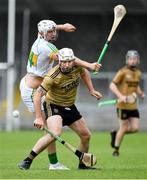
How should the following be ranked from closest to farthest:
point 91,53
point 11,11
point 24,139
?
point 24,139 < point 11,11 < point 91,53

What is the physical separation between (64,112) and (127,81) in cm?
586

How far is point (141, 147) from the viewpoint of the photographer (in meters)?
19.9

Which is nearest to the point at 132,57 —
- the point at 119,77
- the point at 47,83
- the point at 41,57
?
the point at 119,77

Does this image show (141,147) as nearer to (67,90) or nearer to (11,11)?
(67,90)

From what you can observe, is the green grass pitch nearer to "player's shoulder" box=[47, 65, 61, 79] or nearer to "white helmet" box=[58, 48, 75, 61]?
"player's shoulder" box=[47, 65, 61, 79]

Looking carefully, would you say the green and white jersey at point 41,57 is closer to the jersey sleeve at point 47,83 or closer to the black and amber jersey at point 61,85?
the black and amber jersey at point 61,85

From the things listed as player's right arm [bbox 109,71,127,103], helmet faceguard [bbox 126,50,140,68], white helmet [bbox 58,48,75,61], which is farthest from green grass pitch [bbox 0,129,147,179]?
helmet faceguard [bbox 126,50,140,68]

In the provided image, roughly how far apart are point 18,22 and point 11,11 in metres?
8.97

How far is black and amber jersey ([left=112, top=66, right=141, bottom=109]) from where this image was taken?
17.9m

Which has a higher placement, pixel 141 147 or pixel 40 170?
pixel 40 170

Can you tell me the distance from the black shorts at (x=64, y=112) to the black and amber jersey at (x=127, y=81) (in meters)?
5.37

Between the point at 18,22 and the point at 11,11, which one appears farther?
the point at 18,22

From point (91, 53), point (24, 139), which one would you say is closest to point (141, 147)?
point (24, 139)

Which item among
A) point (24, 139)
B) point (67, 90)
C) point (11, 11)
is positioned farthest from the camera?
point (11, 11)
